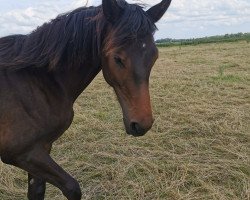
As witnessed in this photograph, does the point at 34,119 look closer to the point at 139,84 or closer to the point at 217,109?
the point at 139,84

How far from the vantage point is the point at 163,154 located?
195 inches

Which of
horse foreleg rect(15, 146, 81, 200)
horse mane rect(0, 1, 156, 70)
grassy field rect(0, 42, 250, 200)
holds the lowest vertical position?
grassy field rect(0, 42, 250, 200)

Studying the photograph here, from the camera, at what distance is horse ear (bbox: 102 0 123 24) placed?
276 cm

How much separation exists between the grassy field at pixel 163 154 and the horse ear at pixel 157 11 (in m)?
1.76

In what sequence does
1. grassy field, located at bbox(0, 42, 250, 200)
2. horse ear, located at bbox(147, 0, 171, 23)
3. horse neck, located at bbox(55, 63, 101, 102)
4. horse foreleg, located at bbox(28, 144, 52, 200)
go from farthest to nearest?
grassy field, located at bbox(0, 42, 250, 200), horse foreleg, located at bbox(28, 144, 52, 200), horse neck, located at bbox(55, 63, 101, 102), horse ear, located at bbox(147, 0, 171, 23)

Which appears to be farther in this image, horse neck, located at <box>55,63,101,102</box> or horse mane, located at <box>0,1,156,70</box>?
horse neck, located at <box>55,63,101,102</box>

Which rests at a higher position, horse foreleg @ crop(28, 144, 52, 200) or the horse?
the horse

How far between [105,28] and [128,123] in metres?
0.74

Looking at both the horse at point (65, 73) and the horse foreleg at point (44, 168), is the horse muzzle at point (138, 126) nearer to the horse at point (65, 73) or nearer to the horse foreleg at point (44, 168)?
the horse at point (65, 73)

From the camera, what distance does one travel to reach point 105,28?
2.94 meters

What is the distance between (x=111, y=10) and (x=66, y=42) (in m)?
0.49

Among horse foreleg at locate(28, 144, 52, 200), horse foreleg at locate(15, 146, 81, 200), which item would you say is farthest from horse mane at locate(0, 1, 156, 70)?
horse foreleg at locate(28, 144, 52, 200)

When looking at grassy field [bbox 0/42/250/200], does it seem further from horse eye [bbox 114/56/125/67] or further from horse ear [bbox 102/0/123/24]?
horse ear [bbox 102/0/123/24]

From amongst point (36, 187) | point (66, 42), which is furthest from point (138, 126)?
point (36, 187)
